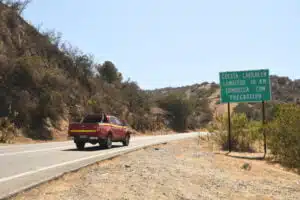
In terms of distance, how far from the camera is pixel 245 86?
21641mm

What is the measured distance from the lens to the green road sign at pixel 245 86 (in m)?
21.5

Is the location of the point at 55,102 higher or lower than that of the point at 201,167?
higher

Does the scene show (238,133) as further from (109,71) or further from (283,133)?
(109,71)

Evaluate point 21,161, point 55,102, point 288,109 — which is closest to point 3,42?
point 55,102

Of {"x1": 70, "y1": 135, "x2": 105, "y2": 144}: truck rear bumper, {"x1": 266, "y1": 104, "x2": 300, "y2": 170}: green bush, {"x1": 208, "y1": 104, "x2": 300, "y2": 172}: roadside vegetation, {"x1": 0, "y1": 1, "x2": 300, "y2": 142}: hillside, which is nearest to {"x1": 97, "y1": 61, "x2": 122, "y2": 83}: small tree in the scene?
{"x1": 0, "y1": 1, "x2": 300, "y2": 142}: hillside

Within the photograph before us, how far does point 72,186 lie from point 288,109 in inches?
492

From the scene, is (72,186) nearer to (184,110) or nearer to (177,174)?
(177,174)

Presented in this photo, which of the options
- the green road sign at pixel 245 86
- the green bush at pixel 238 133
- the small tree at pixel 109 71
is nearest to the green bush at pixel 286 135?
the green road sign at pixel 245 86

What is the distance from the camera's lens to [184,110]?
216 ft

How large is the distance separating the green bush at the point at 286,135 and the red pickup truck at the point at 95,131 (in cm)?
848

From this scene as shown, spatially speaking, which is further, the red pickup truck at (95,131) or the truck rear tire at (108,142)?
the truck rear tire at (108,142)

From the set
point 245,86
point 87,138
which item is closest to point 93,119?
point 87,138

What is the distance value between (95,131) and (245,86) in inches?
346

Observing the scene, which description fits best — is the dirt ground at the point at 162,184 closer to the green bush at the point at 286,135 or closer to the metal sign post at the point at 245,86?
the green bush at the point at 286,135
